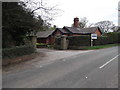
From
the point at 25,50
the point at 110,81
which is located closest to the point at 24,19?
the point at 25,50

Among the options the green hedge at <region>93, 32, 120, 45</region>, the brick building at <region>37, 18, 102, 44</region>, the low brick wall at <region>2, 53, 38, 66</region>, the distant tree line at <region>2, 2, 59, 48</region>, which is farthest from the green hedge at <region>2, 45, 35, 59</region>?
the brick building at <region>37, 18, 102, 44</region>

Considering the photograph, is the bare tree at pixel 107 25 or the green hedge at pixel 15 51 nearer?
the green hedge at pixel 15 51

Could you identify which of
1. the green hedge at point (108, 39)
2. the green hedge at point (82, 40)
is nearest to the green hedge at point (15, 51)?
the green hedge at point (82, 40)

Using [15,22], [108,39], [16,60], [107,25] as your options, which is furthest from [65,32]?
[107,25]

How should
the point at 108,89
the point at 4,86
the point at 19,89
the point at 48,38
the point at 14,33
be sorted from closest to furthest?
the point at 108,89 → the point at 19,89 → the point at 4,86 → the point at 14,33 → the point at 48,38

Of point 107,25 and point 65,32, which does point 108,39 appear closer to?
point 65,32

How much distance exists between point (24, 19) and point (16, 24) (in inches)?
35.7

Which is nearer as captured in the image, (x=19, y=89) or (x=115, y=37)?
(x=19, y=89)

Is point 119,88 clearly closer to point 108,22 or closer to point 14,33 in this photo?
point 14,33

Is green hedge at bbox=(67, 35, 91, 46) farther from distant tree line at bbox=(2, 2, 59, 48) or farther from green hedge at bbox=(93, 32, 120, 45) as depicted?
distant tree line at bbox=(2, 2, 59, 48)

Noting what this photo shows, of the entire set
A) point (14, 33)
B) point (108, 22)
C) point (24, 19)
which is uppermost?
point (108, 22)

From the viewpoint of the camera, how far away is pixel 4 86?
18.9ft

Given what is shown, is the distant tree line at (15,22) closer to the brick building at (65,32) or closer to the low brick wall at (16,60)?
the low brick wall at (16,60)

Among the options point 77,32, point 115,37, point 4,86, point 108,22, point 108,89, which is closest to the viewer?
point 108,89
